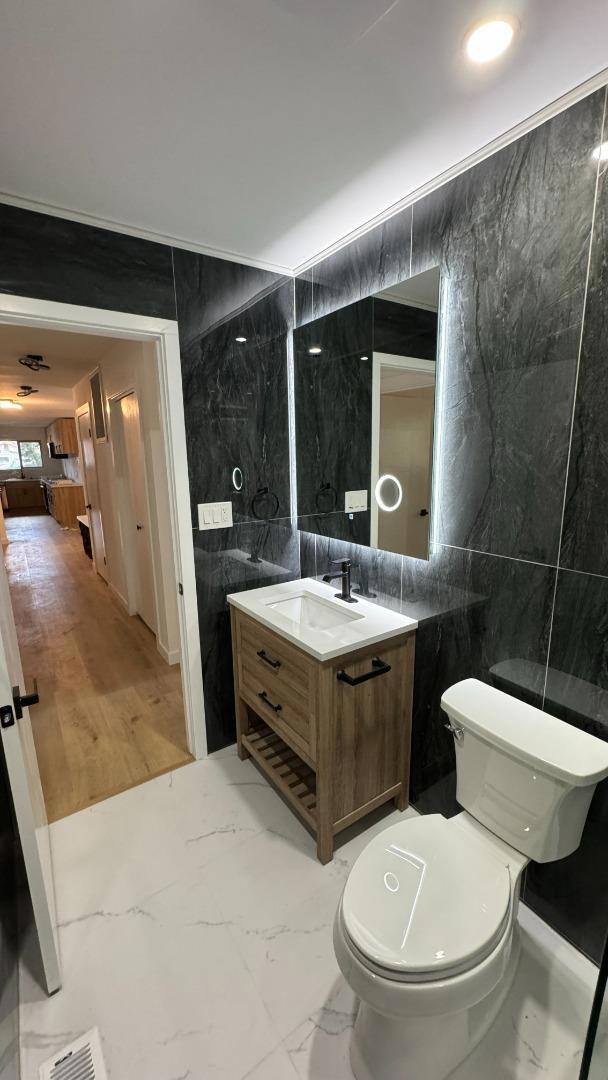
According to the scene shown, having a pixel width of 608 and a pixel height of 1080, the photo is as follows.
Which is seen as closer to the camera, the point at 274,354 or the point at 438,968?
the point at 438,968

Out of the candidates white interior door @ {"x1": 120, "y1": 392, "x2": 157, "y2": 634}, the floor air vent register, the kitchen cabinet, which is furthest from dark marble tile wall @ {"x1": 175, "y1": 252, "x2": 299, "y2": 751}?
the kitchen cabinet

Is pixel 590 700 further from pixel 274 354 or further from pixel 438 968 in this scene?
pixel 274 354

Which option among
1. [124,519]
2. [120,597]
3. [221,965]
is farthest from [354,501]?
[120,597]

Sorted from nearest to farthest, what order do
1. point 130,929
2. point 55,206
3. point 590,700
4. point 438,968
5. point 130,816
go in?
point 438,968, point 590,700, point 130,929, point 55,206, point 130,816

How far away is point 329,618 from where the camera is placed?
2047 millimetres

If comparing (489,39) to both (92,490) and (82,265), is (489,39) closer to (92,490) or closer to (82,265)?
(82,265)

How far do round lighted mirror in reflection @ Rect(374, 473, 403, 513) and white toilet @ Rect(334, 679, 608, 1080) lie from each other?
802 millimetres

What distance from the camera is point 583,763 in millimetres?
1108

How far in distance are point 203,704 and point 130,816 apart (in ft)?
1.80

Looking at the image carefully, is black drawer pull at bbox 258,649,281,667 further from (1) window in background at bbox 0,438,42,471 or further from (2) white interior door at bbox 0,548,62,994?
(1) window in background at bbox 0,438,42,471

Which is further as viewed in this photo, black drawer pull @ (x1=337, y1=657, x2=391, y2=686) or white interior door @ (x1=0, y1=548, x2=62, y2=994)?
black drawer pull @ (x1=337, y1=657, x2=391, y2=686)

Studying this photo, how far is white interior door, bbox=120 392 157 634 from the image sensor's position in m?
3.41

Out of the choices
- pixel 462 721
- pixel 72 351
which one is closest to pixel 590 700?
pixel 462 721

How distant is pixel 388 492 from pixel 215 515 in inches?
32.7
